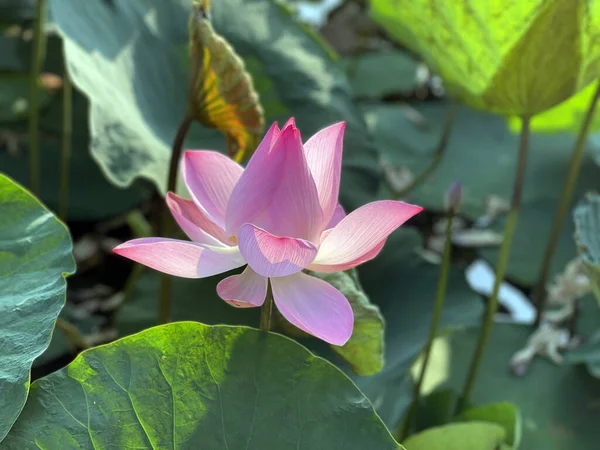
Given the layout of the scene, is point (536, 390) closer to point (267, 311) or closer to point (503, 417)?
point (503, 417)

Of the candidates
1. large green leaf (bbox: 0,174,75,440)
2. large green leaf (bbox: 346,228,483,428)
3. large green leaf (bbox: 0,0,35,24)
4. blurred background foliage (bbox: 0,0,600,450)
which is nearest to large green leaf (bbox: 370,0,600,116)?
blurred background foliage (bbox: 0,0,600,450)

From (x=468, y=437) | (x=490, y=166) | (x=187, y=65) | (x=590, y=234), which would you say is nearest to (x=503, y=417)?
(x=468, y=437)

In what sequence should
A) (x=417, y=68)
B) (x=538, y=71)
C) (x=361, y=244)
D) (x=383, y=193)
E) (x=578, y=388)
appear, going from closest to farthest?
1. (x=361, y=244)
2. (x=538, y=71)
3. (x=578, y=388)
4. (x=383, y=193)
5. (x=417, y=68)

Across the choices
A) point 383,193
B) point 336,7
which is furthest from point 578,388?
point 336,7

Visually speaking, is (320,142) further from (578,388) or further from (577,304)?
(577,304)

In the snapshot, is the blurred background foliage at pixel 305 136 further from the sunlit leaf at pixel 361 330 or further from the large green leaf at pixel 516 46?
the sunlit leaf at pixel 361 330

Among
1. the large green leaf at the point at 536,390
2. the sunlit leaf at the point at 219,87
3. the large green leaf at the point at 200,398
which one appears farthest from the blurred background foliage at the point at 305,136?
the large green leaf at the point at 200,398

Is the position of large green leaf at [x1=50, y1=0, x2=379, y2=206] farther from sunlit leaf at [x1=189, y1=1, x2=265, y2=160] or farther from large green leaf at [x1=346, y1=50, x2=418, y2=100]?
large green leaf at [x1=346, y1=50, x2=418, y2=100]
